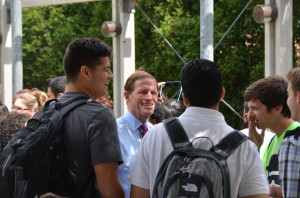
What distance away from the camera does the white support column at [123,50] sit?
44.6 ft

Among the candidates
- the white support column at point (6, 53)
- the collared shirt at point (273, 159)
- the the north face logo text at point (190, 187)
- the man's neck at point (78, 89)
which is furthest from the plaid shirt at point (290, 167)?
the white support column at point (6, 53)

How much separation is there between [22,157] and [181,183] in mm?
791

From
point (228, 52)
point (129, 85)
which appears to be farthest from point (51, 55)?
point (129, 85)

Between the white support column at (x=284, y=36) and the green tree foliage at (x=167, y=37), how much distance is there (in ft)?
40.1

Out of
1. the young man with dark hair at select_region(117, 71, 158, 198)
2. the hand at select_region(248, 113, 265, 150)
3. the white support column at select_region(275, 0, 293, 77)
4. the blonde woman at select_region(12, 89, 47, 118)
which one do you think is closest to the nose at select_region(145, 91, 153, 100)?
the young man with dark hair at select_region(117, 71, 158, 198)

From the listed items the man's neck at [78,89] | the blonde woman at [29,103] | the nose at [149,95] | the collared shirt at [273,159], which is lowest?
the collared shirt at [273,159]

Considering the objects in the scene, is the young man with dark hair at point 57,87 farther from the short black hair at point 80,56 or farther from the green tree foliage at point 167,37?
the green tree foliage at point 167,37

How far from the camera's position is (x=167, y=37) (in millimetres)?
26875

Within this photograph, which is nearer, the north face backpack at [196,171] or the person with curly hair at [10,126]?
the north face backpack at [196,171]

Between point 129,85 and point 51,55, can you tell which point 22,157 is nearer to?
point 129,85

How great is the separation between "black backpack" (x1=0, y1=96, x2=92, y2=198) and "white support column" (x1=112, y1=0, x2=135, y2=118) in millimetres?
9789

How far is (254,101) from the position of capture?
15.2 feet

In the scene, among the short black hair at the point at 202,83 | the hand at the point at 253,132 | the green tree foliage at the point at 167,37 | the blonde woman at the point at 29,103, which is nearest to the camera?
the short black hair at the point at 202,83

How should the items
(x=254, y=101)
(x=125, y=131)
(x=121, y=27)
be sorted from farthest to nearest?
1. (x=121, y=27)
2. (x=125, y=131)
3. (x=254, y=101)
